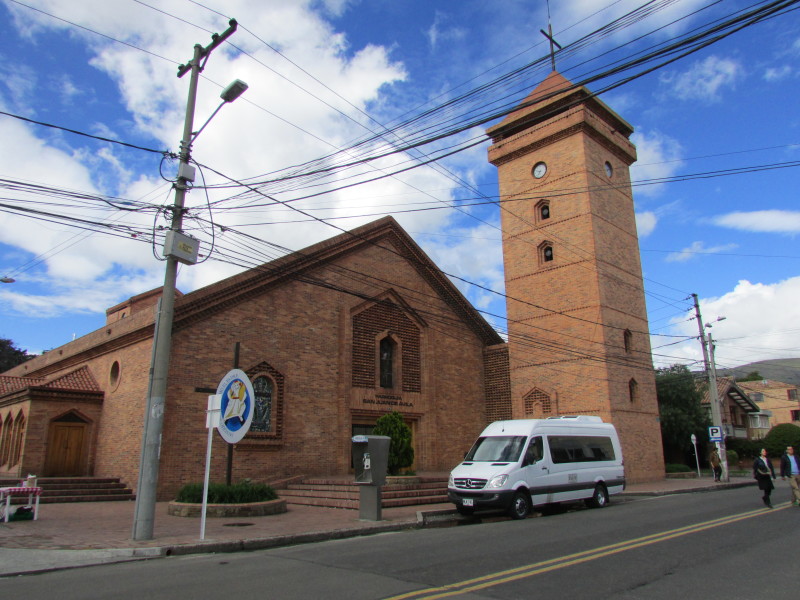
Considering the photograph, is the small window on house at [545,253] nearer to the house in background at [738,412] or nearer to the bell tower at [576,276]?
the bell tower at [576,276]

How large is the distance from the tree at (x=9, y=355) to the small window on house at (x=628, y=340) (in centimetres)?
4571

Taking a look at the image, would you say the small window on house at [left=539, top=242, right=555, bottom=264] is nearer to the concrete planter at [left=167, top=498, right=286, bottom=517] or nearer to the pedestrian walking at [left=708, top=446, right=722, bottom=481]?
the pedestrian walking at [left=708, top=446, right=722, bottom=481]

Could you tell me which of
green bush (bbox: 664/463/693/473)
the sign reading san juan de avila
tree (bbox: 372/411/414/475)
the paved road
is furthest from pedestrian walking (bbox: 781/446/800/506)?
green bush (bbox: 664/463/693/473)

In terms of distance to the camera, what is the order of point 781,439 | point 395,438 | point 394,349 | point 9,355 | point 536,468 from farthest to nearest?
point 9,355
point 781,439
point 394,349
point 395,438
point 536,468

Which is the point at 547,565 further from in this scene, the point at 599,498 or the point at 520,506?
the point at 599,498

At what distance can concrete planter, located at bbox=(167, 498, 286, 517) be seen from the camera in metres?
13.5

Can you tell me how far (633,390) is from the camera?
2533cm

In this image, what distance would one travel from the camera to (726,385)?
151ft

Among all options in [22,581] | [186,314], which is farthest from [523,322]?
[22,581]

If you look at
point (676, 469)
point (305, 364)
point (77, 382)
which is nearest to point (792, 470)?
point (305, 364)

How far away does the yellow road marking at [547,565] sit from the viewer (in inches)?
251

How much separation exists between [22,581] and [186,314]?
11406mm

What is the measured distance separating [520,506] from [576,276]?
13.5 m

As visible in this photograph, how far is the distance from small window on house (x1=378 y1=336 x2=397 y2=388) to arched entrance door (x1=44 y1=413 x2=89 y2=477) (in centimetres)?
1083
